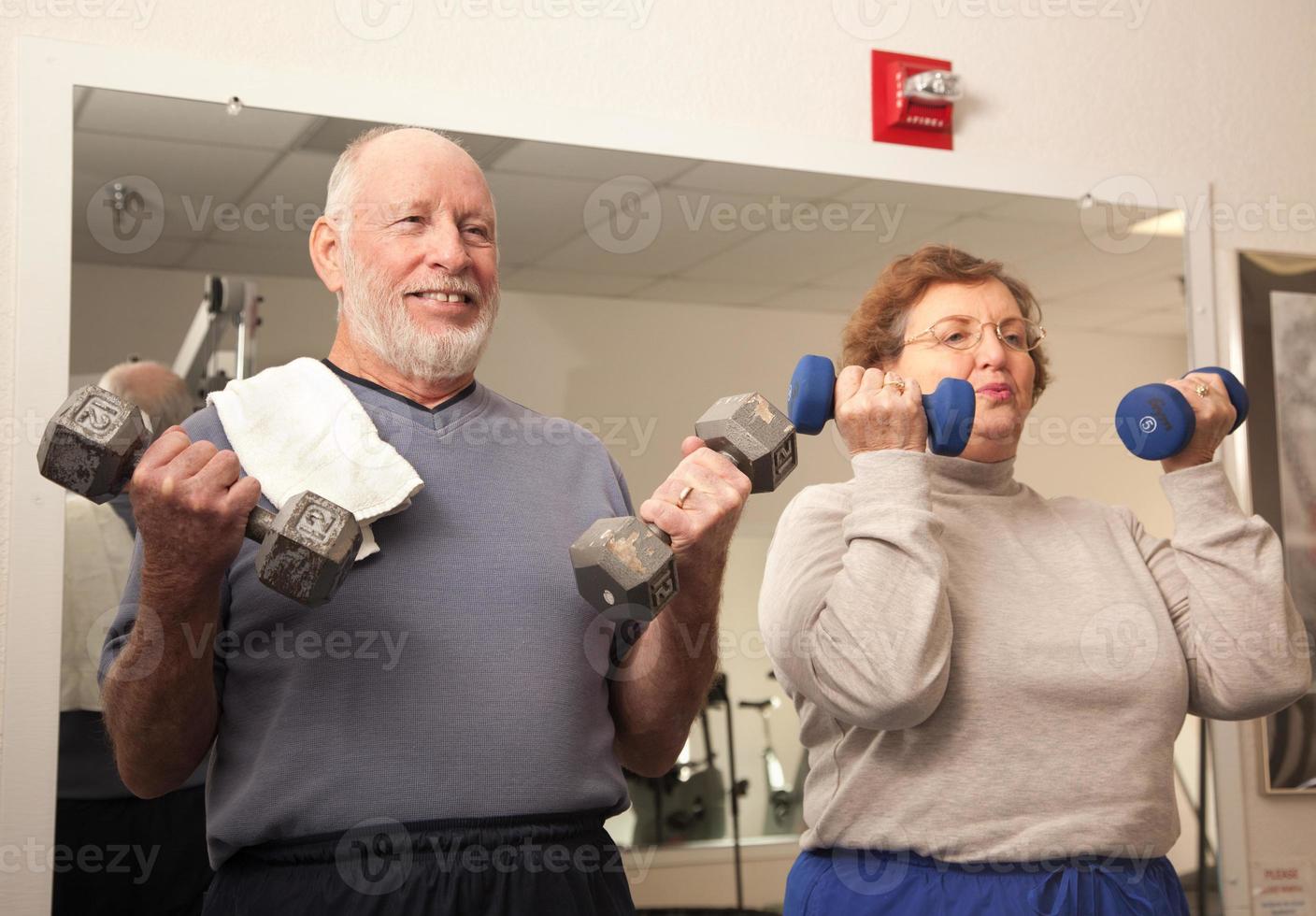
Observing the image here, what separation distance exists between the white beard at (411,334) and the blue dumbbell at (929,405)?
1.37 feet

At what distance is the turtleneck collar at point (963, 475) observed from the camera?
1.78 m

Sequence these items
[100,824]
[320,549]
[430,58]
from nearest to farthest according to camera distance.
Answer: [320,549]
[100,824]
[430,58]

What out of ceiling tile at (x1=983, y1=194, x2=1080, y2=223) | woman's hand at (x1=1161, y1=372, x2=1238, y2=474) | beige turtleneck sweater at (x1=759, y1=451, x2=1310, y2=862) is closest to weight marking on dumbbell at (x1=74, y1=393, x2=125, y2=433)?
beige turtleneck sweater at (x1=759, y1=451, x2=1310, y2=862)

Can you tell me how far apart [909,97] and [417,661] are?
1.60 metres

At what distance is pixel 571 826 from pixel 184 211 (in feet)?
3.80

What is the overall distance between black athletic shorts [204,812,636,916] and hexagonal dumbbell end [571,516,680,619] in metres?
0.28

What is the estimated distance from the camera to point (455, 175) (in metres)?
1.52

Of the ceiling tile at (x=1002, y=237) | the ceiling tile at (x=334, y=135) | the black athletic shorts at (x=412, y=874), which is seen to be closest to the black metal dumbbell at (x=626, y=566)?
the black athletic shorts at (x=412, y=874)

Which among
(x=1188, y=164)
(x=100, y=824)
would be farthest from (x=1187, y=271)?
(x=100, y=824)

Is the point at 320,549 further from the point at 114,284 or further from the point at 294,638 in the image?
the point at 114,284

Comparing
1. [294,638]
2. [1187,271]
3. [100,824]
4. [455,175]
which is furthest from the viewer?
[1187,271]

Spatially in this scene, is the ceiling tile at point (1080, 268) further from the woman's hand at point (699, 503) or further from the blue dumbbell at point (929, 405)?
the woman's hand at point (699, 503)

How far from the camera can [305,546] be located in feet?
3.82

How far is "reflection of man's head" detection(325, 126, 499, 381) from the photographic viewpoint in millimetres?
1466
